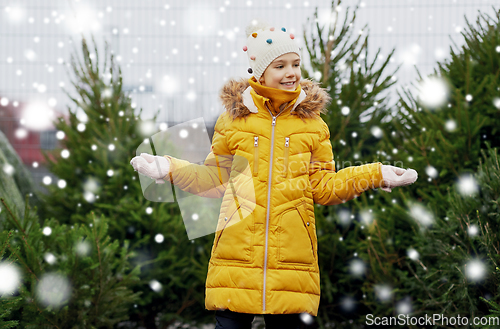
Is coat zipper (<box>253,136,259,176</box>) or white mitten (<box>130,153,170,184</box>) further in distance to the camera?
coat zipper (<box>253,136,259,176</box>)

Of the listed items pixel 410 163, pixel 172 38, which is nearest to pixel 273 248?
pixel 410 163

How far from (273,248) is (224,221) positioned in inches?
9.6

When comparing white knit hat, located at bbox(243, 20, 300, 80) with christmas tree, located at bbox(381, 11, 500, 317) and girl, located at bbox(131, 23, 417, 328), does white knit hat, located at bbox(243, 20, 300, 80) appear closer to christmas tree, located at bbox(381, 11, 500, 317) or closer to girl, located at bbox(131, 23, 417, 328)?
girl, located at bbox(131, 23, 417, 328)

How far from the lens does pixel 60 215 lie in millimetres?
3590

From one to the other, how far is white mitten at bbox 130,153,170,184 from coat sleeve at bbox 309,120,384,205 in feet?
2.19

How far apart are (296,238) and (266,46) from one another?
2.82ft

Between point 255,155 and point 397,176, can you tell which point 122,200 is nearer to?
point 255,155

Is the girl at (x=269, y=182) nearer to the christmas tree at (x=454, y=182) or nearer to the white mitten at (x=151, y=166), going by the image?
the white mitten at (x=151, y=166)

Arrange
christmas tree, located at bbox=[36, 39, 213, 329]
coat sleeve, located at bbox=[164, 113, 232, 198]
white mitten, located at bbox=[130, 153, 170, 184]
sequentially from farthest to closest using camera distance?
christmas tree, located at bbox=[36, 39, 213, 329], coat sleeve, located at bbox=[164, 113, 232, 198], white mitten, located at bbox=[130, 153, 170, 184]

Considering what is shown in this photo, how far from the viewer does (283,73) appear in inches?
70.5

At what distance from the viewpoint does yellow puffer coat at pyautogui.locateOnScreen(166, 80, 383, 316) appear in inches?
66.2

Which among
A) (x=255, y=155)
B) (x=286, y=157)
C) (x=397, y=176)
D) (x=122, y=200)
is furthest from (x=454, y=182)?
(x=122, y=200)

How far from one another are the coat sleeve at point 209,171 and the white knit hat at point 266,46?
11.0 inches

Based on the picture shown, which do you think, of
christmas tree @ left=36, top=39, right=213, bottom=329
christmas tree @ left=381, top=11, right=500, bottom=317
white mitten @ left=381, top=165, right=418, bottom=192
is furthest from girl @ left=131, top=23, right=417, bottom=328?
christmas tree @ left=36, top=39, right=213, bottom=329
